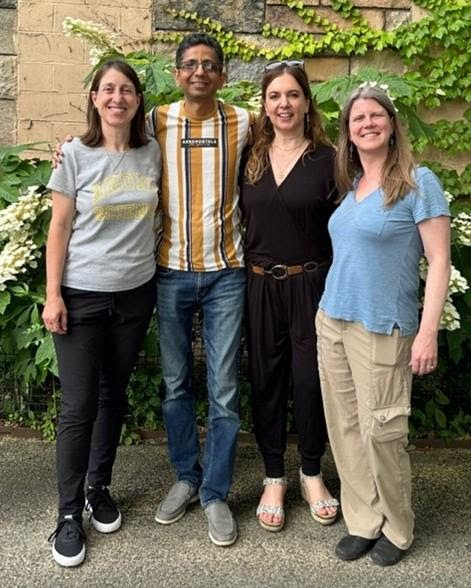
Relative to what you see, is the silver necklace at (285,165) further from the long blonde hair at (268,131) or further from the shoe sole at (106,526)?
the shoe sole at (106,526)

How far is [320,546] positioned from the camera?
2.97m

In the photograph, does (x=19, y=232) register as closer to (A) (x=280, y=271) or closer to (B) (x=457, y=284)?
(A) (x=280, y=271)

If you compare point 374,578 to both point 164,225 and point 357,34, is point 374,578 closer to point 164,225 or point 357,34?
point 164,225

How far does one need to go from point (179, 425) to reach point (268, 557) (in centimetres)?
68

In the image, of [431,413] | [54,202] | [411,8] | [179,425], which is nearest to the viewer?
[54,202]

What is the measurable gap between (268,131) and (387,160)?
0.60 metres

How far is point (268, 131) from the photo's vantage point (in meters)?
3.01

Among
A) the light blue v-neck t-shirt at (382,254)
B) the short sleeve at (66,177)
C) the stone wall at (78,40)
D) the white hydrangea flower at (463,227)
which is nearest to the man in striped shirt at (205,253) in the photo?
the short sleeve at (66,177)

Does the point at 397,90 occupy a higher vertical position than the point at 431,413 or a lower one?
higher

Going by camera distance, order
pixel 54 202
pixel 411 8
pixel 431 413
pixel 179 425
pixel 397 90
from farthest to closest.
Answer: pixel 411 8 → pixel 431 413 → pixel 397 90 → pixel 179 425 → pixel 54 202

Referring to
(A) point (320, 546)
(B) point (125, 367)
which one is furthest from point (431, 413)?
(B) point (125, 367)

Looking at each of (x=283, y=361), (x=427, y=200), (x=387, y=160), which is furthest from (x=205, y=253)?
(x=427, y=200)

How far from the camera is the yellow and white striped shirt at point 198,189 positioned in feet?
9.56

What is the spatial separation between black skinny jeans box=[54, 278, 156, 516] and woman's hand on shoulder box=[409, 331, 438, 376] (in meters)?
1.10
